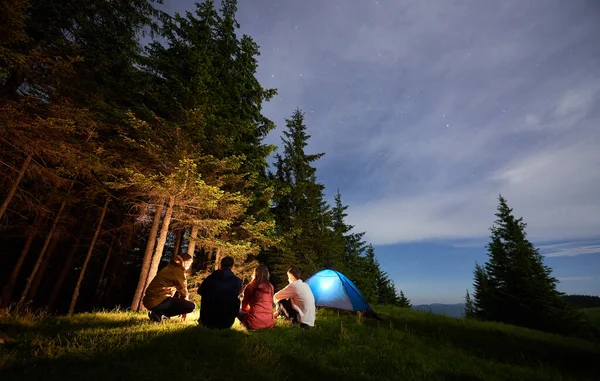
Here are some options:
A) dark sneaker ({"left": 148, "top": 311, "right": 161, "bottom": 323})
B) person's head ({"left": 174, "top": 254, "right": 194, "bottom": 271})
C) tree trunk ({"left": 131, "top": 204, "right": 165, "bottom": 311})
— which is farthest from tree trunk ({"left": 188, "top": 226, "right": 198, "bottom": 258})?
dark sneaker ({"left": 148, "top": 311, "right": 161, "bottom": 323})

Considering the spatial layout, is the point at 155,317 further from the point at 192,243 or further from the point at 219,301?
the point at 192,243

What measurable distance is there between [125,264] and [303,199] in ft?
52.6

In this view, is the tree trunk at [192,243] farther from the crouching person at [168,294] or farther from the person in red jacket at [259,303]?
the person in red jacket at [259,303]

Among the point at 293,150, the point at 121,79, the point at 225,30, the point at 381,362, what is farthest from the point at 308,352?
the point at 293,150

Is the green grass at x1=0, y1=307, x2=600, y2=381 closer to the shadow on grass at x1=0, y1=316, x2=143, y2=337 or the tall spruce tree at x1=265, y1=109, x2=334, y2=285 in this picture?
the shadow on grass at x1=0, y1=316, x2=143, y2=337

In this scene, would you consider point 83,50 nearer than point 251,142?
Yes

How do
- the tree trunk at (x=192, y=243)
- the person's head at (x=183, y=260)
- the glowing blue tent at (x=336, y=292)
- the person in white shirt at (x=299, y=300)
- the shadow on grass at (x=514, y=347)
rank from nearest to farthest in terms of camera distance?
the person's head at (x=183, y=260), the shadow on grass at (x=514, y=347), the person in white shirt at (x=299, y=300), the tree trunk at (x=192, y=243), the glowing blue tent at (x=336, y=292)

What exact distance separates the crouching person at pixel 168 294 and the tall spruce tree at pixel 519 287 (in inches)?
1106

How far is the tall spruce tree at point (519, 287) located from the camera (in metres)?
21.6

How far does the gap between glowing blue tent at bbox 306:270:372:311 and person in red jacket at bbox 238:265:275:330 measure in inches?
227

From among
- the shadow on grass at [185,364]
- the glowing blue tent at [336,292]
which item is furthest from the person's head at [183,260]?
the glowing blue tent at [336,292]

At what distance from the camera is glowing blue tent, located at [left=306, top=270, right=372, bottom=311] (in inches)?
441

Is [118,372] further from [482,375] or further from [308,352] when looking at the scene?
[482,375]

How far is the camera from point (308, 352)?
187 inches
